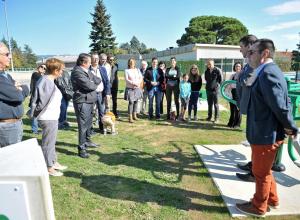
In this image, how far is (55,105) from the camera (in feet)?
14.4

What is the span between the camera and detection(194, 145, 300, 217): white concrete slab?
142 inches

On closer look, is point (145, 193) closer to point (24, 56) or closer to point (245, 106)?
point (245, 106)

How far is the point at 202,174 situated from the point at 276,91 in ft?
7.20

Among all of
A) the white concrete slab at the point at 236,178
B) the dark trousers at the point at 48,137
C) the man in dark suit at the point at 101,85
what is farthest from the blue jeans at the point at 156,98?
the dark trousers at the point at 48,137

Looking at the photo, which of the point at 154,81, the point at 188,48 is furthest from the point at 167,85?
the point at 188,48

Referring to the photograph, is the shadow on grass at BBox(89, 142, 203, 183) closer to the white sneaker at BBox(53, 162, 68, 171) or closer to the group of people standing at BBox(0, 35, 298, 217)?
the group of people standing at BBox(0, 35, 298, 217)

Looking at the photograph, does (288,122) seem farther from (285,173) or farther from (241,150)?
(241,150)

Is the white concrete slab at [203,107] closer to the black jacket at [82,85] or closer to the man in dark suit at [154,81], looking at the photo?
the man in dark suit at [154,81]

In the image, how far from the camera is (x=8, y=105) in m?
3.36

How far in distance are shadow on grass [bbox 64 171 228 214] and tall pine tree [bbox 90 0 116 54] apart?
5043 centimetres

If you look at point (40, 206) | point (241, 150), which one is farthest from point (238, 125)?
point (40, 206)

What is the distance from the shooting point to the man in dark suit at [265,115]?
2.88 m

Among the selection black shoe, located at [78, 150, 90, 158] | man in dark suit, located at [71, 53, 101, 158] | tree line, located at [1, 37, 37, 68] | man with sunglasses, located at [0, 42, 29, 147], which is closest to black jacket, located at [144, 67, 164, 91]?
man in dark suit, located at [71, 53, 101, 158]

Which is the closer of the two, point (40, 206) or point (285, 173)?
point (40, 206)
